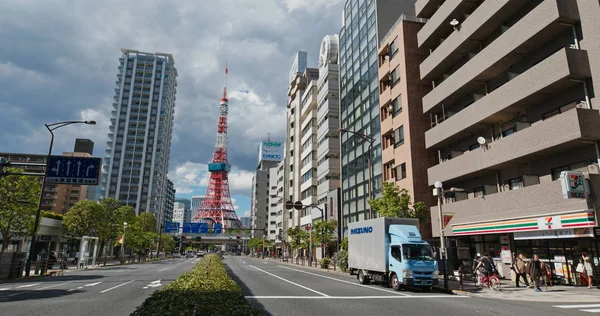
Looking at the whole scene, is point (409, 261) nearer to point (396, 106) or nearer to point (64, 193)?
point (396, 106)

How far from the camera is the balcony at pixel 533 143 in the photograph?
57.9 ft

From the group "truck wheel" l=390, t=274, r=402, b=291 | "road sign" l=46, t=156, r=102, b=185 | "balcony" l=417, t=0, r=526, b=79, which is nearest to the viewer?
"truck wheel" l=390, t=274, r=402, b=291

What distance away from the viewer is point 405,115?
1339 inches

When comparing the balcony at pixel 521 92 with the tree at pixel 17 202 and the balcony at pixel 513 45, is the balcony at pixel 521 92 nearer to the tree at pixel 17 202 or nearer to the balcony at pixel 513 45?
the balcony at pixel 513 45

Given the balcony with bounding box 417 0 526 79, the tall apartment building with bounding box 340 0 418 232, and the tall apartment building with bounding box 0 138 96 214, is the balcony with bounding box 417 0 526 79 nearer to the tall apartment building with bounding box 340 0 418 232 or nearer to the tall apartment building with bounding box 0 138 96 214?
the tall apartment building with bounding box 340 0 418 232

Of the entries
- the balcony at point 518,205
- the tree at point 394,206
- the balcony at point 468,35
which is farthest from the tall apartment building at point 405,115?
the balcony at point 518,205

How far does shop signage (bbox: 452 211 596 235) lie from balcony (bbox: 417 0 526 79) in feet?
45.0

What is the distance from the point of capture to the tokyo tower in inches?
5486

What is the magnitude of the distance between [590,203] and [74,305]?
71.6 feet

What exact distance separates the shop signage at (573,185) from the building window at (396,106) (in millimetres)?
19485

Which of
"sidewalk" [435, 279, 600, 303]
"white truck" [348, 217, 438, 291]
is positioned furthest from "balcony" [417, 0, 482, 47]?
"sidewalk" [435, 279, 600, 303]

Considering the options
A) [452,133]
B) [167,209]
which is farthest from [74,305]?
[167,209]

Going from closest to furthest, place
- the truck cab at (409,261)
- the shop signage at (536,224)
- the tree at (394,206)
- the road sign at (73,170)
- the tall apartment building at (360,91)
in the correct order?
the shop signage at (536,224) → the truck cab at (409,261) → the road sign at (73,170) → the tree at (394,206) → the tall apartment building at (360,91)

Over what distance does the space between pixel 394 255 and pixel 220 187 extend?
131516mm
